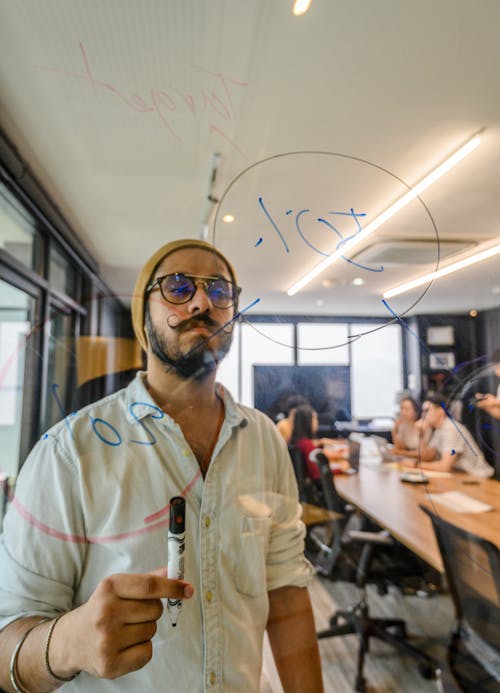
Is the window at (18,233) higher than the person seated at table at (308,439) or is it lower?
higher

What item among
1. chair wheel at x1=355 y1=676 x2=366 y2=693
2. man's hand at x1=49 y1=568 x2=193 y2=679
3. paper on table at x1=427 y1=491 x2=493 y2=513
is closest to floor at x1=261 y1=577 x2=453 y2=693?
chair wheel at x1=355 y1=676 x2=366 y2=693

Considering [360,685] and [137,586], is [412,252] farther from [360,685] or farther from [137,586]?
[360,685]

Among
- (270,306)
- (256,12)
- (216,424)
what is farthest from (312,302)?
(256,12)

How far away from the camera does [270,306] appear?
1.34ft

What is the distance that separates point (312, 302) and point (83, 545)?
34 cm

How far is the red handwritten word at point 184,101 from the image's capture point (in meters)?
0.41

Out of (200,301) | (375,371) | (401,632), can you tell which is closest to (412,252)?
(375,371)

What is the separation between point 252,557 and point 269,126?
19.1 inches

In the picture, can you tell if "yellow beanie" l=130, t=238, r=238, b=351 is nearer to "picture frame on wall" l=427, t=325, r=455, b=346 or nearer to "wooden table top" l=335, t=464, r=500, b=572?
"picture frame on wall" l=427, t=325, r=455, b=346

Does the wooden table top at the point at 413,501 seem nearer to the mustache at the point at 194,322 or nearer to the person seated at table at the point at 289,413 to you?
the person seated at table at the point at 289,413

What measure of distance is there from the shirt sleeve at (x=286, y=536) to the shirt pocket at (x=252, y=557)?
0.06ft

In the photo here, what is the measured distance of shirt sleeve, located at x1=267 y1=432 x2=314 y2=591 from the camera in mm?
440

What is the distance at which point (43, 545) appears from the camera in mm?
337

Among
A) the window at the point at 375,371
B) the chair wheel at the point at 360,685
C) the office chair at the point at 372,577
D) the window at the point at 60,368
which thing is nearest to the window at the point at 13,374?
the window at the point at 60,368
